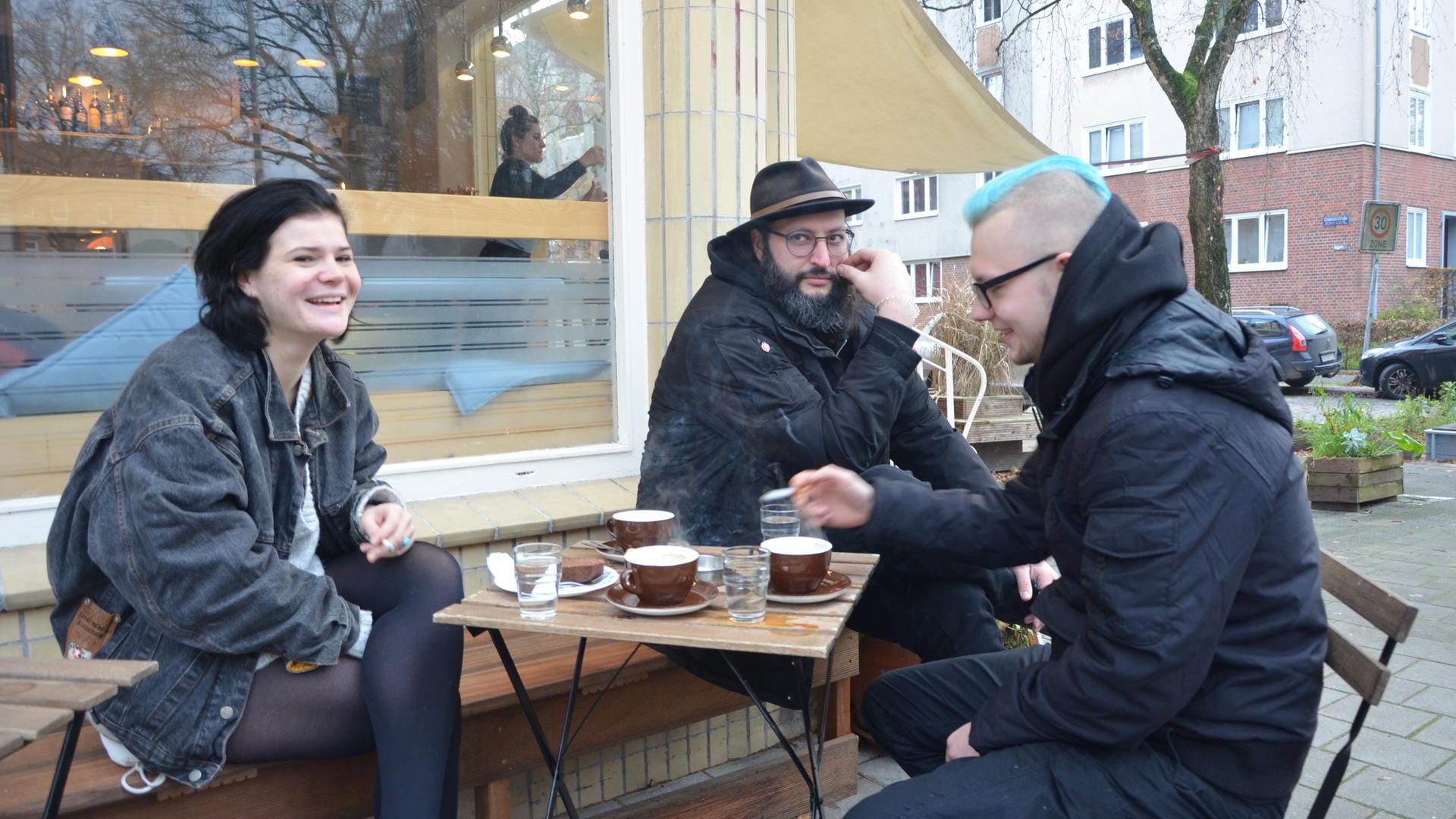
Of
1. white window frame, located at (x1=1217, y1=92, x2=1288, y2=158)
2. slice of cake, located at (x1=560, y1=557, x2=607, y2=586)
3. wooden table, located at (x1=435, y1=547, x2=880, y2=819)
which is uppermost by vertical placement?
white window frame, located at (x1=1217, y1=92, x2=1288, y2=158)

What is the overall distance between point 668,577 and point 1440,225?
29856 millimetres

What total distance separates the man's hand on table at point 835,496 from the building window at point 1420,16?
91.9 ft

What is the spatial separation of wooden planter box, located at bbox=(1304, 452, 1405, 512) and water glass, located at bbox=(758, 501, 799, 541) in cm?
685

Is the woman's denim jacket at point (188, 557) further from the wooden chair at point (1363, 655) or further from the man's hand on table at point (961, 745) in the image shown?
the wooden chair at point (1363, 655)

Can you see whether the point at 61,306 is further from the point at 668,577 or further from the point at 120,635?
the point at 668,577

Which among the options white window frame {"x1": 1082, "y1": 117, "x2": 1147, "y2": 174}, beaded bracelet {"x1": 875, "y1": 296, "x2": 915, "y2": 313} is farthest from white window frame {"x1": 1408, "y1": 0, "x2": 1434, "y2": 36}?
beaded bracelet {"x1": 875, "y1": 296, "x2": 915, "y2": 313}

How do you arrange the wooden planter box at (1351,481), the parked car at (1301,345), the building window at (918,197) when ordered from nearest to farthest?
the wooden planter box at (1351,481) < the parked car at (1301,345) < the building window at (918,197)

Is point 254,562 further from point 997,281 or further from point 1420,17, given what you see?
point 1420,17

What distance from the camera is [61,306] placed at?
10.2 ft

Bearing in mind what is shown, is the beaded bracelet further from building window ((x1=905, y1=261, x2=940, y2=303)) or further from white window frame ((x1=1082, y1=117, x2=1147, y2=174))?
building window ((x1=905, y1=261, x2=940, y2=303))

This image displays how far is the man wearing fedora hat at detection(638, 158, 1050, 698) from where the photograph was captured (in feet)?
10.0

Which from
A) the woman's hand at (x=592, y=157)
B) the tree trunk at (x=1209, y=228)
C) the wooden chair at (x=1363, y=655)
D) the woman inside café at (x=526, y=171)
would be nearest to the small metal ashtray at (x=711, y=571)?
the wooden chair at (x=1363, y=655)

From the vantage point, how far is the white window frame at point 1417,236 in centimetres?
2522

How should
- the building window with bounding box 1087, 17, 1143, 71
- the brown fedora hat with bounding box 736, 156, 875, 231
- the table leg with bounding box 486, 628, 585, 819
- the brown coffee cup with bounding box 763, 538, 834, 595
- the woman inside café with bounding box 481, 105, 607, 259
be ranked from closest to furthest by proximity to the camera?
1. the brown coffee cup with bounding box 763, 538, 834, 595
2. the table leg with bounding box 486, 628, 585, 819
3. the brown fedora hat with bounding box 736, 156, 875, 231
4. the woman inside café with bounding box 481, 105, 607, 259
5. the building window with bounding box 1087, 17, 1143, 71
